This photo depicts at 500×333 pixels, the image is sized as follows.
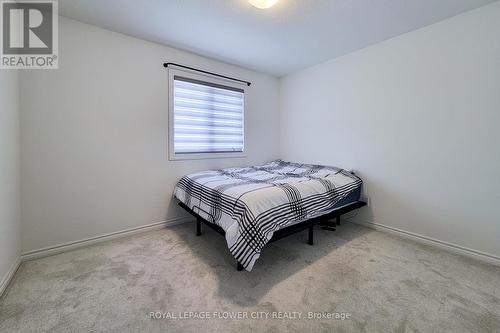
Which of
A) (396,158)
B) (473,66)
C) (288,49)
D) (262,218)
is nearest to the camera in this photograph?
(262,218)

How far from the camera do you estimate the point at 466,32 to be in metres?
2.03

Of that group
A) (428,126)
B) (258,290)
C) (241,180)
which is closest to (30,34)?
(241,180)

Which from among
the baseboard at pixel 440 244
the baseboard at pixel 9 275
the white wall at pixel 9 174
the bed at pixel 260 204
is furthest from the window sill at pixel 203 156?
the baseboard at pixel 440 244

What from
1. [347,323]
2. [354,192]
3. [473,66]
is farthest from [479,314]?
[473,66]

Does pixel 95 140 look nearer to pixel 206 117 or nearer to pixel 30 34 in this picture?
pixel 30 34

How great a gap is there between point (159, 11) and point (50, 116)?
57.3 inches

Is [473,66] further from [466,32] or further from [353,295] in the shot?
[353,295]

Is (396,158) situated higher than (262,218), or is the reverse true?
(396,158)

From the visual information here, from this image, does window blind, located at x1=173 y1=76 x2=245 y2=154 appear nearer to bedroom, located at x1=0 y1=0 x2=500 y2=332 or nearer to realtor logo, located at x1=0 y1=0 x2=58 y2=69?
bedroom, located at x1=0 y1=0 x2=500 y2=332

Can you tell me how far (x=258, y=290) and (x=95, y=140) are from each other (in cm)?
222

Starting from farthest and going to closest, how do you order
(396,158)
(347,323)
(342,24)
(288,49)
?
(288,49) < (396,158) < (342,24) < (347,323)

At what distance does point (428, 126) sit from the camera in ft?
7.47

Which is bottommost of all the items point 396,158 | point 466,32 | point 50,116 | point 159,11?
point 396,158

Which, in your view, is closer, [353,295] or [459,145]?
[353,295]
